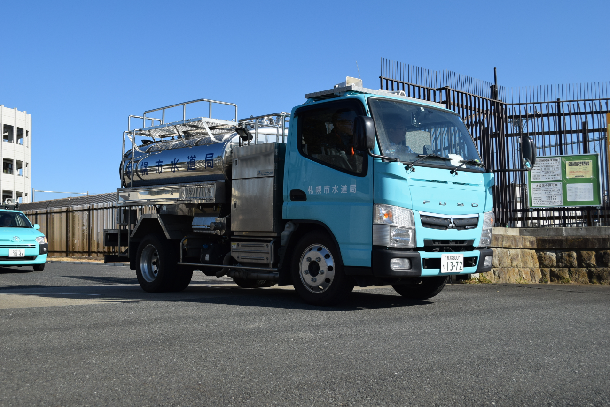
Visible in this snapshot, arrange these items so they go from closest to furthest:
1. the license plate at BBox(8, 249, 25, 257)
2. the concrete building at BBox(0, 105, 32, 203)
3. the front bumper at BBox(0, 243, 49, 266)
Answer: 1. the front bumper at BBox(0, 243, 49, 266)
2. the license plate at BBox(8, 249, 25, 257)
3. the concrete building at BBox(0, 105, 32, 203)

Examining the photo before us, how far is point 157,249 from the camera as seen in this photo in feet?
36.5

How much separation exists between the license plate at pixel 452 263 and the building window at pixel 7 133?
73.2m

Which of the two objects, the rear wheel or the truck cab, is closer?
the truck cab

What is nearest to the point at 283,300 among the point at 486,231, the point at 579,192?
the point at 486,231

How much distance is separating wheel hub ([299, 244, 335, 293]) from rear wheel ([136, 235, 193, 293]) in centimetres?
304

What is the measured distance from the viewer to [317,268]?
869cm

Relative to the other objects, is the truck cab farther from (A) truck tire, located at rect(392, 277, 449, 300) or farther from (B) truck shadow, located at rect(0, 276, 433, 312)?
(B) truck shadow, located at rect(0, 276, 433, 312)

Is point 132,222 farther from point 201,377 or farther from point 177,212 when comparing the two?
point 201,377

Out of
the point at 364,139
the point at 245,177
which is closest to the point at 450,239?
the point at 364,139

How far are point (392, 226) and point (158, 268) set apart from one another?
474cm

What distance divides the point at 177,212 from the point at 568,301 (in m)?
6.15

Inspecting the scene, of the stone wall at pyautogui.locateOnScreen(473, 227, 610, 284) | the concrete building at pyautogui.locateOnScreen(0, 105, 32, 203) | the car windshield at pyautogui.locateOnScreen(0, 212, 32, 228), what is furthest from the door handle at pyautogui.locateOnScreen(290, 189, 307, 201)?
the concrete building at pyautogui.locateOnScreen(0, 105, 32, 203)

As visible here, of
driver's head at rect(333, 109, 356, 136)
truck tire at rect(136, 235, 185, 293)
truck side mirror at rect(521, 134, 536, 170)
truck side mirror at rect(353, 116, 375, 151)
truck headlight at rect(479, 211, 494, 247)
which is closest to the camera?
truck side mirror at rect(353, 116, 375, 151)

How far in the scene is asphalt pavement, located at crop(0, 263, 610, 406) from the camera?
13.3ft
